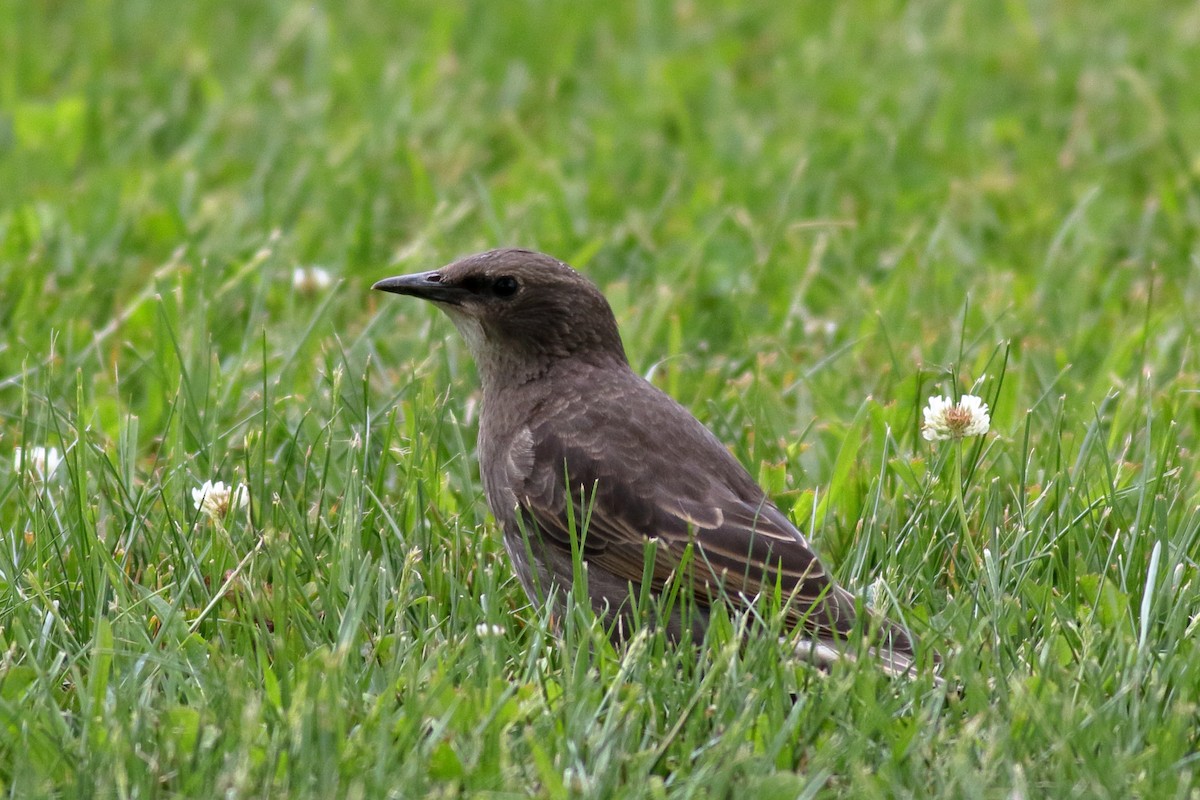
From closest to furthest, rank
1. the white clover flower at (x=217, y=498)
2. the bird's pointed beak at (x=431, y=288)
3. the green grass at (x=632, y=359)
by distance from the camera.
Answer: the green grass at (x=632, y=359) < the white clover flower at (x=217, y=498) < the bird's pointed beak at (x=431, y=288)

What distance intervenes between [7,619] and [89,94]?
501 cm

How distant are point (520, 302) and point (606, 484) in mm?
747

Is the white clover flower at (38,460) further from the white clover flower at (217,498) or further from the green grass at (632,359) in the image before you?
the white clover flower at (217,498)

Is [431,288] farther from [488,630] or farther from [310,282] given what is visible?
[310,282]

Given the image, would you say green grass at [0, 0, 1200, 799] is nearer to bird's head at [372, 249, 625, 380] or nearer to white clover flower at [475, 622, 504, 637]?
white clover flower at [475, 622, 504, 637]

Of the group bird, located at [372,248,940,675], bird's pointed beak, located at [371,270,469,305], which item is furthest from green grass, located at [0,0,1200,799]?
bird's pointed beak, located at [371,270,469,305]

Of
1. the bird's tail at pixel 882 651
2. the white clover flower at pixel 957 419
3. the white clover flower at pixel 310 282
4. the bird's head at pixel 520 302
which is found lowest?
the bird's tail at pixel 882 651

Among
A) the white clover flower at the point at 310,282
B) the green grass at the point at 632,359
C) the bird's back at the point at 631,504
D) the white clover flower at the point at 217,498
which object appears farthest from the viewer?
the white clover flower at the point at 310,282

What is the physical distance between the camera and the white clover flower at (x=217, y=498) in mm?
4578

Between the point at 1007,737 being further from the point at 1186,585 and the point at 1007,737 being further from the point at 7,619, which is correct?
the point at 7,619

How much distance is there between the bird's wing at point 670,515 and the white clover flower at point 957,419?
51 cm

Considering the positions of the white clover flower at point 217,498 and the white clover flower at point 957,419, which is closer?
the white clover flower at point 217,498

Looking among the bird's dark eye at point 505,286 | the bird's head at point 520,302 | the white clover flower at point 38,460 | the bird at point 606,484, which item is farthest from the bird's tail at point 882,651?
the white clover flower at point 38,460

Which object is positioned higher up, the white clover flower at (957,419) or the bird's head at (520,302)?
the bird's head at (520,302)
